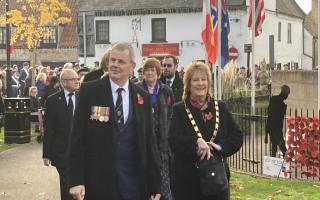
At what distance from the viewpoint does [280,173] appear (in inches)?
431

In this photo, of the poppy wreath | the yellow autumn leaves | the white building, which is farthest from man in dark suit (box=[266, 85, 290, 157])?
the white building

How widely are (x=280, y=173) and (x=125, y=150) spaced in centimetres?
669

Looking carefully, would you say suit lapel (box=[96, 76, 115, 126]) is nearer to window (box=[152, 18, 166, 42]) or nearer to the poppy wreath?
the poppy wreath

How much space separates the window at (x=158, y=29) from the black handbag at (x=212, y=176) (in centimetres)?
4160

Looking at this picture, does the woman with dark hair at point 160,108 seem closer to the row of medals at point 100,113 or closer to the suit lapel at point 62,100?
the suit lapel at point 62,100

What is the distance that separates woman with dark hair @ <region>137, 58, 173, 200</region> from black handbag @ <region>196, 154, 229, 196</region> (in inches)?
71.9

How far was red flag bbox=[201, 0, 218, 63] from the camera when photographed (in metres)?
13.8

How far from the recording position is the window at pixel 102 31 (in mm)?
48562

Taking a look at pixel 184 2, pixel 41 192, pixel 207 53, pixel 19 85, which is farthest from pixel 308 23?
pixel 41 192

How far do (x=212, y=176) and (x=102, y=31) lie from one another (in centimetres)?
4443

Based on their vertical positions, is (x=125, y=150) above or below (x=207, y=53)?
below

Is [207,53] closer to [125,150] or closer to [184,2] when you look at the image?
[125,150]

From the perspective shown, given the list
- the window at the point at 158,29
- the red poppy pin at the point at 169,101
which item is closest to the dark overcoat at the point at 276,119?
the red poppy pin at the point at 169,101

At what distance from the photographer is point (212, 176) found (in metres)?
5.19
